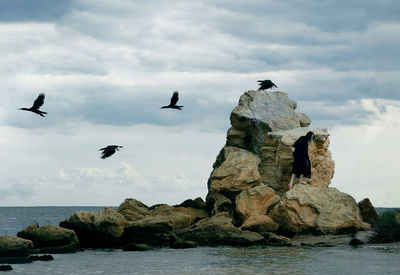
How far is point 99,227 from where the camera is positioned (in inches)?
1070

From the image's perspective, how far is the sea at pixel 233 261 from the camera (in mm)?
19453

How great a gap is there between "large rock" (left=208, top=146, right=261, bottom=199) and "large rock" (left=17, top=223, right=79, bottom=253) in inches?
280

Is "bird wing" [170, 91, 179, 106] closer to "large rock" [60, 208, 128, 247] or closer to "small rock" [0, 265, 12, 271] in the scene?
"large rock" [60, 208, 128, 247]

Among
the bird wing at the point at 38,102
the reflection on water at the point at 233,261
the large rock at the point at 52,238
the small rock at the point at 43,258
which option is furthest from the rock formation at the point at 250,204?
the bird wing at the point at 38,102

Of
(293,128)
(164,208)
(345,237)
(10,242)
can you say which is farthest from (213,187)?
(10,242)

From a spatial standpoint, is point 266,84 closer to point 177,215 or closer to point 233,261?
point 177,215

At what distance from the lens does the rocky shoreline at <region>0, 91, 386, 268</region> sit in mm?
26047

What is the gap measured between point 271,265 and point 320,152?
1053cm

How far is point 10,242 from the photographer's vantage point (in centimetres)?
2366

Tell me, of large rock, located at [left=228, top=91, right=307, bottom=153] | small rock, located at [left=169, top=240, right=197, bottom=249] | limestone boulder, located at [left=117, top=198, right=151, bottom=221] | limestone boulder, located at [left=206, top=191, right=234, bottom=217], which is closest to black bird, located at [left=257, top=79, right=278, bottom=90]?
large rock, located at [left=228, top=91, right=307, bottom=153]

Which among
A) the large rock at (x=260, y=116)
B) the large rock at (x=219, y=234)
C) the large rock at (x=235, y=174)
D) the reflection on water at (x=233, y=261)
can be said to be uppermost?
the large rock at (x=260, y=116)

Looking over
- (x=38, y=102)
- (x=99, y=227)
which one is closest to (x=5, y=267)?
(x=38, y=102)

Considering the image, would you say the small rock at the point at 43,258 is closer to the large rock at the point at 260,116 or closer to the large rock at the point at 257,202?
the large rock at the point at 257,202

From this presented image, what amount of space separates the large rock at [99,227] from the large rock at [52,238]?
1.22 m
